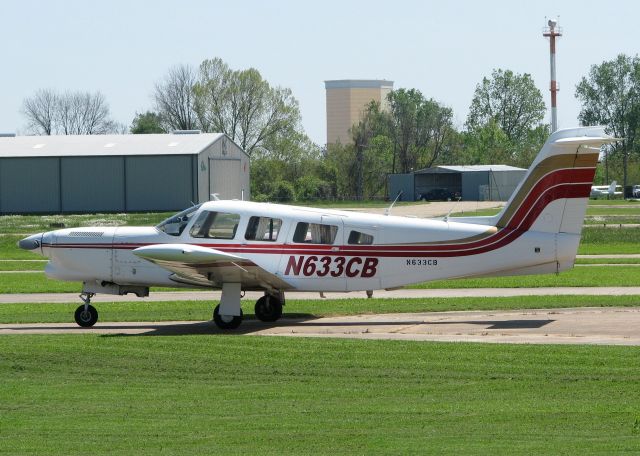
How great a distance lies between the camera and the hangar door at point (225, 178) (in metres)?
75.6

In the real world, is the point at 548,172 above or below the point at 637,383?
above

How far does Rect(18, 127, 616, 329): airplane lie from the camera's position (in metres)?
19.2

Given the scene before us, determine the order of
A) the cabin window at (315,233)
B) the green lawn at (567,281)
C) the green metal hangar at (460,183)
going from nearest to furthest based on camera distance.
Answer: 1. the cabin window at (315,233)
2. the green lawn at (567,281)
3. the green metal hangar at (460,183)

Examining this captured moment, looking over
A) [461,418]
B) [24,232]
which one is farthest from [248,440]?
[24,232]

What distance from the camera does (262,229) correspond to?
1981cm

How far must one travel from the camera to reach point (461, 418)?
11477mm

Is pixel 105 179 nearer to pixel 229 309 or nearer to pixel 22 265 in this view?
pixel 22 265

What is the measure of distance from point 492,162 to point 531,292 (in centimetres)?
10236

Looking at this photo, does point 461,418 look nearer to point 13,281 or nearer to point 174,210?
point 13,281

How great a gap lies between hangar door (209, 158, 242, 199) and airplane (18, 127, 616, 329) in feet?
178

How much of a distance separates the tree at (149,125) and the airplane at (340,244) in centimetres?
9607

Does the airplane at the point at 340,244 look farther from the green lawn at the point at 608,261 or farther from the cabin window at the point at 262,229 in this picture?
the green lawn at the point at 608,261

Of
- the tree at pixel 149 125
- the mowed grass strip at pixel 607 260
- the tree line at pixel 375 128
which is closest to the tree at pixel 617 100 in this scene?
the tree line at pixel 375 128

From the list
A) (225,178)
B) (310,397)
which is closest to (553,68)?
(225,178)
